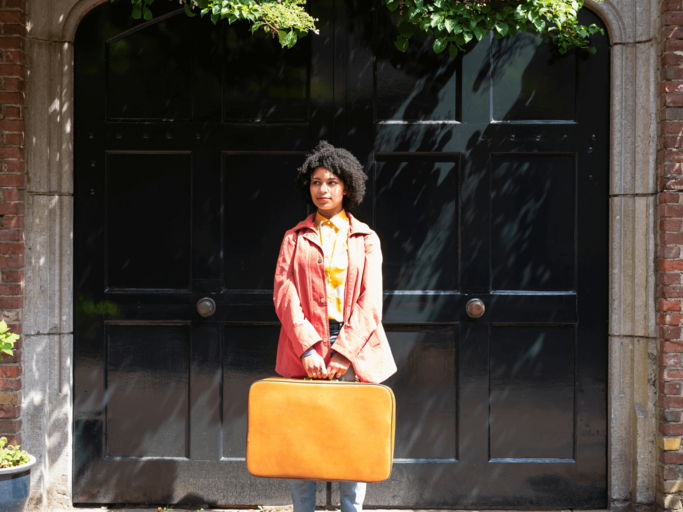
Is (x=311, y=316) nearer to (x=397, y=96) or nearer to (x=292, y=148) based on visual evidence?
(x=292, y=148)

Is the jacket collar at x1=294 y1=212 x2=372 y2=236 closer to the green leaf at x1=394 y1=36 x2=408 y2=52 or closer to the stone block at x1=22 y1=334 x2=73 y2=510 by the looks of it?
the green leaf at x1=394 y1=36 x2=408 y2=52

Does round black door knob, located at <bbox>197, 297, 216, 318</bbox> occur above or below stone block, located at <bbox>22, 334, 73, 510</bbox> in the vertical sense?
above

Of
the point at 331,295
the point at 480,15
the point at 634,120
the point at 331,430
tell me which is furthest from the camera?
the point at 634,120

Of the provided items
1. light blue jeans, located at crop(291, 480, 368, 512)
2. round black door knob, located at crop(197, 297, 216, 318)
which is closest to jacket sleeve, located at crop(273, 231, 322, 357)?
light blue jeans, located at crop(291, 480, 368, 512)

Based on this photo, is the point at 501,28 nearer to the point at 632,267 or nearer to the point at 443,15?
the point at 443,15

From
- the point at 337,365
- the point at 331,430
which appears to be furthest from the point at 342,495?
the point at 337,365

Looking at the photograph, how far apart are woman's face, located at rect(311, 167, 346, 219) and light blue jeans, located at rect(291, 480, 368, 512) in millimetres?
1319

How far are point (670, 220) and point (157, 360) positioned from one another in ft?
10.2

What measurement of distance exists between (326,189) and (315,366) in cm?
83

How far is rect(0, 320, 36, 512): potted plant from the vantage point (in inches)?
104

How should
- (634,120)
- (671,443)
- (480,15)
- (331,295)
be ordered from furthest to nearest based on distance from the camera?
→ (634,120) < (671,443) < (480,15) < (331,295)

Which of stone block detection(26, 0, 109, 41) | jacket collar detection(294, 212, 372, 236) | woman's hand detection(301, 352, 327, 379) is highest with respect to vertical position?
stone block detection(26, 0, 109, 41)

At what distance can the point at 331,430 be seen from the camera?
7.66ft

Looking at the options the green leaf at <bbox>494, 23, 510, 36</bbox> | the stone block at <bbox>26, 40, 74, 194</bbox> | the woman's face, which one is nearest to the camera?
the woman's face
